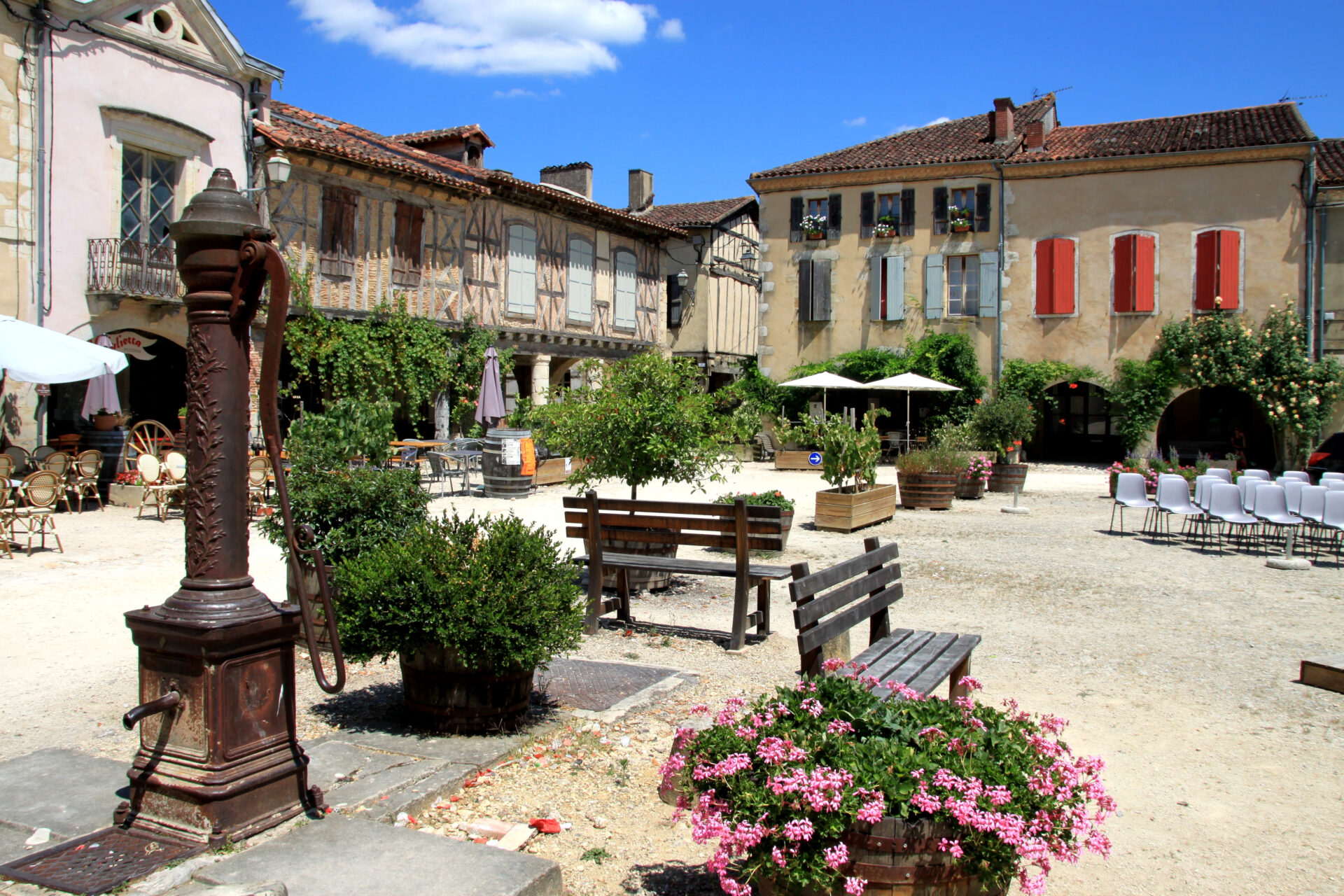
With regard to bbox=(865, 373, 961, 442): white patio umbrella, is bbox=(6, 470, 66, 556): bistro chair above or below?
below

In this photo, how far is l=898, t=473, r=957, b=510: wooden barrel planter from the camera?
46.0 feet

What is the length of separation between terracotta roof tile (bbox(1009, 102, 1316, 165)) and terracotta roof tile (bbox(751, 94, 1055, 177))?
0.78 m

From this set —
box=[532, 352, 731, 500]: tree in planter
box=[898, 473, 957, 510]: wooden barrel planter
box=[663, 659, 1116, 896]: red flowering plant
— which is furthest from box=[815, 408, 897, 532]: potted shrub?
box=[663, 659, 1116, 896]: red flowering plant

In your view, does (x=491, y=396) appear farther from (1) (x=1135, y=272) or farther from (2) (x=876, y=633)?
(1) (x=1135, y=272)

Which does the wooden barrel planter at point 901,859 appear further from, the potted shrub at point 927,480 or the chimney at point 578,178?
the chimney at point 578,178

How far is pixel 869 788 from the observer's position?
2332mm

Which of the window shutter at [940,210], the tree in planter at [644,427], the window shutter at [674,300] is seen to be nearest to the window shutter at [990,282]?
the window shutter at [940,210]

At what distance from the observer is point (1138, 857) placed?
3379 millimetres

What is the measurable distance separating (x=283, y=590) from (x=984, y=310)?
20.3 m

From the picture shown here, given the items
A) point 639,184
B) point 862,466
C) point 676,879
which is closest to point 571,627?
point 676,879

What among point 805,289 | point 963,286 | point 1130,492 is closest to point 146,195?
point 1130,492

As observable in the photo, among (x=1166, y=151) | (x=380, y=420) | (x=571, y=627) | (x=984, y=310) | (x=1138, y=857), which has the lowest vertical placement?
(x=1138, y=857)

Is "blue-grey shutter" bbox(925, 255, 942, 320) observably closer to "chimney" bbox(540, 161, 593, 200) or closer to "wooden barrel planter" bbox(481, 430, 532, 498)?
Answer: "chimney" bbox(540, 161, 593, 200)

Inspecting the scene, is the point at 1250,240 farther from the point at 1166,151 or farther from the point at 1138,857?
the point at 1138,857
